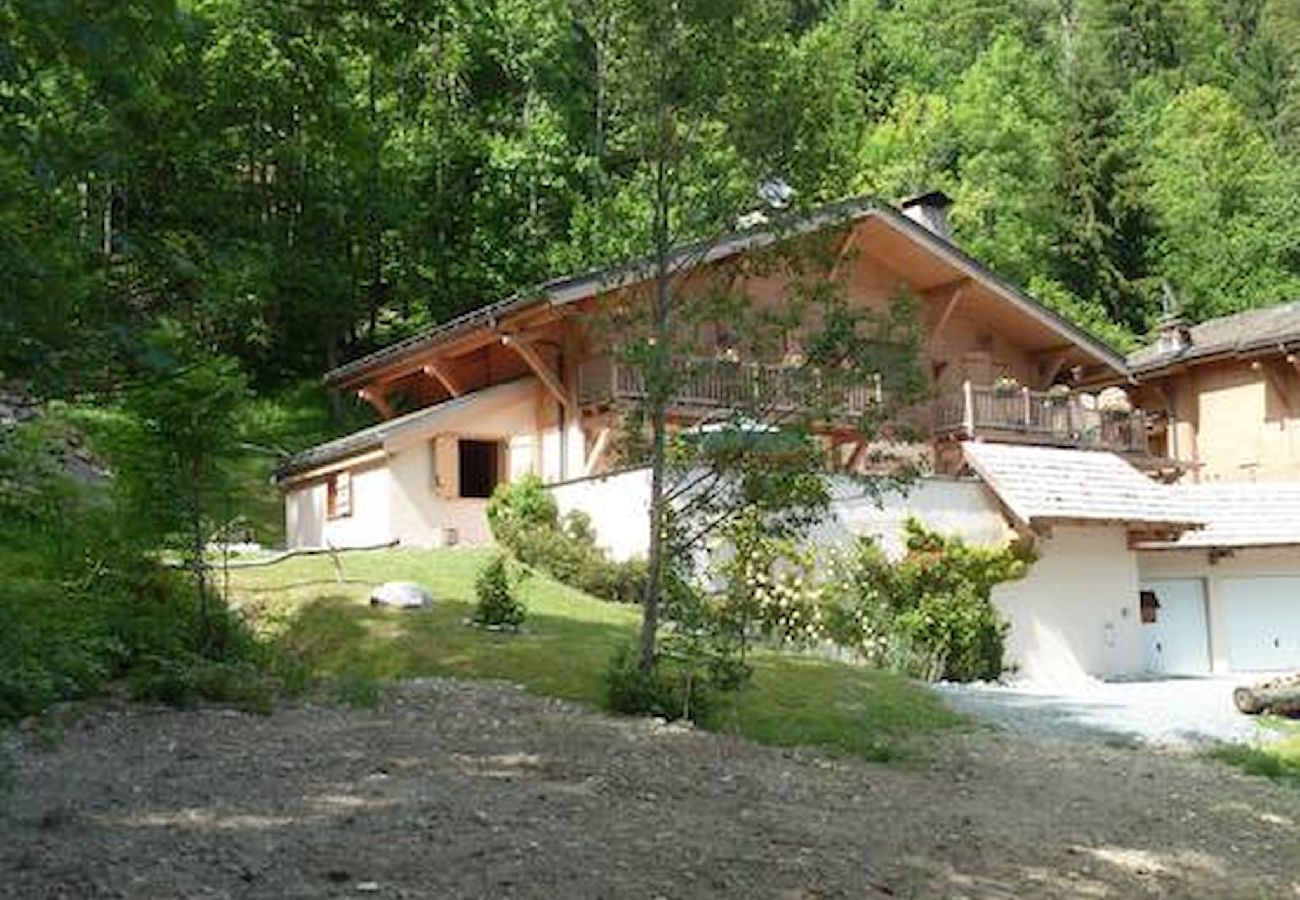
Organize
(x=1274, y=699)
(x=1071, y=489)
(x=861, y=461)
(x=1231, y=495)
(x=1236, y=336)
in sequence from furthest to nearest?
(x=1236, y=336)
(x=1231, y=495)
(x=1071, y=489)
(x=861, y=461)
(x=1274, y=699)

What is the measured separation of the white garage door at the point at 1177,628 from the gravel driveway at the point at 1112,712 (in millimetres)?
6692

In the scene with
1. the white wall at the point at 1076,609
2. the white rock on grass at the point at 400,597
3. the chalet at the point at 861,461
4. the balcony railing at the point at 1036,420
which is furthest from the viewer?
the balcony railing at the point at 1036,420

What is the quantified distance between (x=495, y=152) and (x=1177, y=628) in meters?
24.1

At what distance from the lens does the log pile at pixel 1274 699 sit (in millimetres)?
16656

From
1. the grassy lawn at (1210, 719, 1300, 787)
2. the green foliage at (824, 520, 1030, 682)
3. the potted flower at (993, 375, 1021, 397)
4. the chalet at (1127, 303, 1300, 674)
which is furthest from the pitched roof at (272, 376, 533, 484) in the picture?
the grassy lawn at (1210, 719, 1300, 787)

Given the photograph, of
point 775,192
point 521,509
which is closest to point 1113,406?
point 521,509

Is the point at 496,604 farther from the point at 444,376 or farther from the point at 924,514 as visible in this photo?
the point at 444,376

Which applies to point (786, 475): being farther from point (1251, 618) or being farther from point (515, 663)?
point (1251, 618)

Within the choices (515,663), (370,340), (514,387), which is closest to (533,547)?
(514,387)

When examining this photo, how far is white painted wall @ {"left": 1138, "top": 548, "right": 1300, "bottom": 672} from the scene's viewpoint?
90.2 feet

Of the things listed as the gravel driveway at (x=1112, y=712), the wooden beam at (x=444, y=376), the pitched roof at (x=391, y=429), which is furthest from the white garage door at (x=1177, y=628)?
the wooden beam at (x=444, y=376)

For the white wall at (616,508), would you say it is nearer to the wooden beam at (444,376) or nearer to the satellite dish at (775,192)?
the wooden beam at (444,376)

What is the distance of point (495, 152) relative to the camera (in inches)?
1613

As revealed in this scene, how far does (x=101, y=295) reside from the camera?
6105mm
